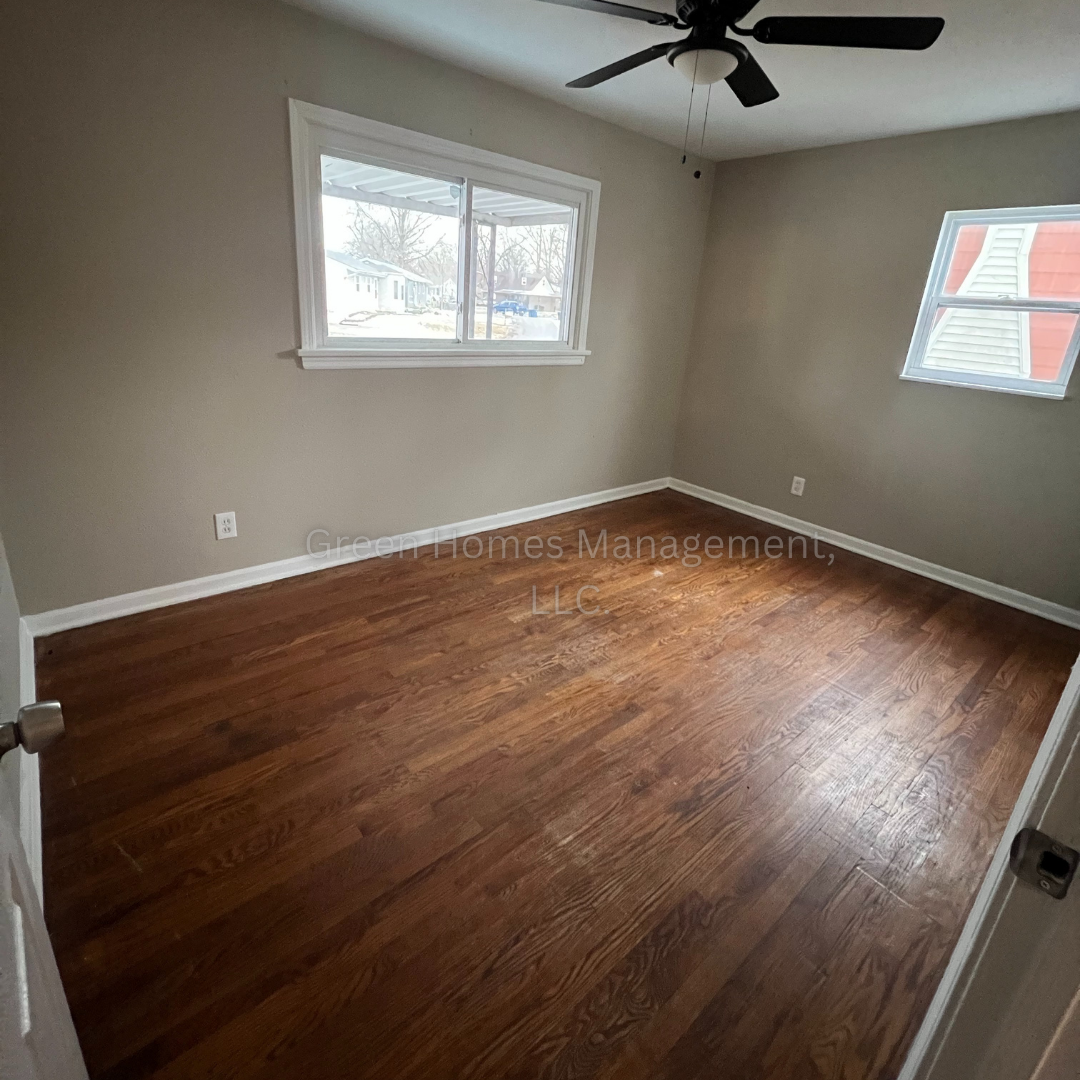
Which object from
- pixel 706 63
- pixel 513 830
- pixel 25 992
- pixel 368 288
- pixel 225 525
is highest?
pixel 706 63

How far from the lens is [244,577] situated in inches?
116

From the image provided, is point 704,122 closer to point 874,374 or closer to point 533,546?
point 874,374

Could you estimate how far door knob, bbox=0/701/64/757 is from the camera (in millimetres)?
636

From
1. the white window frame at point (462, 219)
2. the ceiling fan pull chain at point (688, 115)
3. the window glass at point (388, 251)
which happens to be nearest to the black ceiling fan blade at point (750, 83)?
the ceiling fan pull chain at point (688, 115)

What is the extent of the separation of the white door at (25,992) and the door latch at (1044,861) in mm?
843

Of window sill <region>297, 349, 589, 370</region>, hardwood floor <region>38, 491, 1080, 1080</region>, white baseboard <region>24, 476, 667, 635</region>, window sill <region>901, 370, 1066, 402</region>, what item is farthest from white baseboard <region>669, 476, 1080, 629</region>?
window sill <region>297, 349, 589, 370</region>

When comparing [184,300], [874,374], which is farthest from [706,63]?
[874,374]

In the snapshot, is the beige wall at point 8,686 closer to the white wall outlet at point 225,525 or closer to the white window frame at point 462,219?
the white wall outlet at point 225,525

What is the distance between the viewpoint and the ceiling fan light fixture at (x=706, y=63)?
1902 mm

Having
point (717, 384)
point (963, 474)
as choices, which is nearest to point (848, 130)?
point (717, 384)

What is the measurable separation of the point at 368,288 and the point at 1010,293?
3312 millimetres

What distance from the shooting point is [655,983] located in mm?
1355

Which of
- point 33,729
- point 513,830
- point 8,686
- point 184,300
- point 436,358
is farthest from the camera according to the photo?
point 436,358

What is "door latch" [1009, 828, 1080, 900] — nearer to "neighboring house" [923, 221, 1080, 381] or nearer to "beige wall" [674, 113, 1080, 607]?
"beige wall" [674, 113, 1080, 607]
